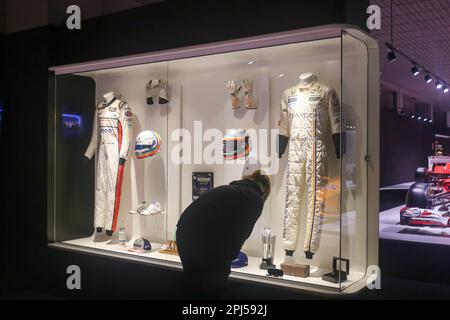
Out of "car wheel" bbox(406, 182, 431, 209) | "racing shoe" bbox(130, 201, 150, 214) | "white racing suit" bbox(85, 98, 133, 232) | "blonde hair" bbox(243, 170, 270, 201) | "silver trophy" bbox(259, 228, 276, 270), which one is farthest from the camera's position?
"car wheel" bbox(406, 182, 431, 209)

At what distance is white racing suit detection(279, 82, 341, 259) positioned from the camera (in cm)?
353

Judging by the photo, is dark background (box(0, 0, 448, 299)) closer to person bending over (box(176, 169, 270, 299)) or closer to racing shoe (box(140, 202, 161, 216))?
racing shoe (box(140, 202, 161, 216))

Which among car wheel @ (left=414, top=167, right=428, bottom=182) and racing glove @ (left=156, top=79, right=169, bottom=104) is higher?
racing glove @ (left=156, top=79, right=169, bottom=104)

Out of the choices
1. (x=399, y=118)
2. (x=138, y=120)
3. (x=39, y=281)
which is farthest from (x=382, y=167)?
(x=39, y=281)

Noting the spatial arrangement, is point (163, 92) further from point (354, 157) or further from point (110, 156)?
point (354, 157)

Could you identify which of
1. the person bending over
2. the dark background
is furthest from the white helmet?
the person bending over

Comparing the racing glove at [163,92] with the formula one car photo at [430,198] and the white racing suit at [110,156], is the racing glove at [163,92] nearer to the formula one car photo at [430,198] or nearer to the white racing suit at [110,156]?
the white racing suit at [110,156]

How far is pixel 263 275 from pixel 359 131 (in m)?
1.30

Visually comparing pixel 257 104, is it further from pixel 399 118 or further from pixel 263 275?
pixel 399 118

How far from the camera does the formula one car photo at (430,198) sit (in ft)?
18.0

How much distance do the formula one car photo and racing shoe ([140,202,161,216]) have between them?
10.1 ft

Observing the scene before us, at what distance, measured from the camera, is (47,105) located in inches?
176

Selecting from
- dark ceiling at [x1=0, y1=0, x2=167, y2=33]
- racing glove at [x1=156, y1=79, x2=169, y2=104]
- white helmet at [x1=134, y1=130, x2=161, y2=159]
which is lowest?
white helmet at [x1=134, y1=130, x2=161, y2=159]

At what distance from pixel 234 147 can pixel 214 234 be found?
1.72 m
